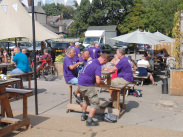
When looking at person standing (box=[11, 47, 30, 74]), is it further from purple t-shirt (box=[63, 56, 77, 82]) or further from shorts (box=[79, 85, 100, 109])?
shorts (box=[79, 85, 100, 109])

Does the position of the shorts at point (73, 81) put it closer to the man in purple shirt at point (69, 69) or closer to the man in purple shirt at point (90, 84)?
the man in purple shirt at point (69, 69)

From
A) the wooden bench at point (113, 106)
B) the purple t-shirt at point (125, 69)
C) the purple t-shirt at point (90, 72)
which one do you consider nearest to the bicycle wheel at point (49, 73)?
the wooden bench at point (113, 106)

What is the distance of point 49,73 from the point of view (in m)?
12.5

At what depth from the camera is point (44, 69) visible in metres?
12.4

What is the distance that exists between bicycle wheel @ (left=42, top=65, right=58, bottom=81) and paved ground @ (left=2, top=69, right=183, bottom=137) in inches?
114

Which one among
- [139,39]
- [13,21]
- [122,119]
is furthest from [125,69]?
[139,39]

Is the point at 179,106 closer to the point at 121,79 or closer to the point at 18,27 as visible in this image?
the point at 121,79

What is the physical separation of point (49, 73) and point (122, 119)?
6.81 metres

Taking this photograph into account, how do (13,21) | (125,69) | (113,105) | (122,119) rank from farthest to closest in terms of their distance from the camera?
(13,21)
(125,69)
(113,105)
(122,119)

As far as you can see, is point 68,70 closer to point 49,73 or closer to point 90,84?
point 90,84

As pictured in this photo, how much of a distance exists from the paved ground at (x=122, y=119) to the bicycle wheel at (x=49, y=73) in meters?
2.91

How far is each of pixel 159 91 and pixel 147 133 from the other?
4.85m

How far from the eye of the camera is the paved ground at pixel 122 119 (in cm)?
537

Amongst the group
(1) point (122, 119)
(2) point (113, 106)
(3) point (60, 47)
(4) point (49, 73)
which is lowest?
(1) point (122, 119)
